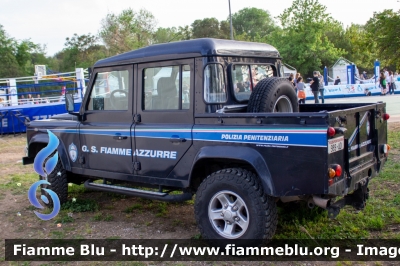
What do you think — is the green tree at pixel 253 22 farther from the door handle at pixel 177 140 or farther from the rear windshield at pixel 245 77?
the door handle at pixel 177 140

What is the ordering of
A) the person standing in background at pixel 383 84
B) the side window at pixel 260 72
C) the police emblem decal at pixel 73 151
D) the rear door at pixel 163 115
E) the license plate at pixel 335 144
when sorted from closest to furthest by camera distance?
the license plate at pixel 335 144
the rear door at pixel 163 115
the side window at pixel 260 72
the police emblem decal at pixel 73 151
the person standing in background at pixel 383 84

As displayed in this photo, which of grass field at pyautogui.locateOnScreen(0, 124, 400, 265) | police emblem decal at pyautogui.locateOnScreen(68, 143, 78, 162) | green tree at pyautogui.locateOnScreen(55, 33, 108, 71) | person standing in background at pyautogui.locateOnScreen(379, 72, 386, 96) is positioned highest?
green tree at pyautogui.locateOnScreen(55, 33, 108, 71)

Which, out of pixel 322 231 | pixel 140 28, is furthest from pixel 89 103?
pixel 140 28

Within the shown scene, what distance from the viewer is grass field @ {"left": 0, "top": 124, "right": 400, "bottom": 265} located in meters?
4.66

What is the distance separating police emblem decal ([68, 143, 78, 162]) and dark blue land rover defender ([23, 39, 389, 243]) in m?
0.02

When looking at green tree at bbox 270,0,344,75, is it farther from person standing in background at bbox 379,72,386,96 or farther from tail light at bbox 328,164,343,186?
tail light at bbox 328,164,343,186

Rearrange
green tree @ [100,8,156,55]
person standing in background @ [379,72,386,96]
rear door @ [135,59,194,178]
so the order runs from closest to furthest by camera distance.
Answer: rear door @ [135,59,194,178], person standing in background @ [379,72,386,96], green tree @ [100,8,156,55]

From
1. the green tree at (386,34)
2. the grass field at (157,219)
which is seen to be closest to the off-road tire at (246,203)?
the grass field at (157,219)

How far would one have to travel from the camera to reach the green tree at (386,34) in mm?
9148

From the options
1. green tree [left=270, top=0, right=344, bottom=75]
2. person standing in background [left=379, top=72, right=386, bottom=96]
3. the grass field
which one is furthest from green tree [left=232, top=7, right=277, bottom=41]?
the grass field

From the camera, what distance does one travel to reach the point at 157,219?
17.9 feet

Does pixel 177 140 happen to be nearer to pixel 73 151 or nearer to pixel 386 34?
pixel 73 151

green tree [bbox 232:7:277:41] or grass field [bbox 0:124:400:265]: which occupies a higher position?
green tree [bbox 232:7:277:41]

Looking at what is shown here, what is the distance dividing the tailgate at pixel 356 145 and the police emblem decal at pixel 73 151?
137 inches
